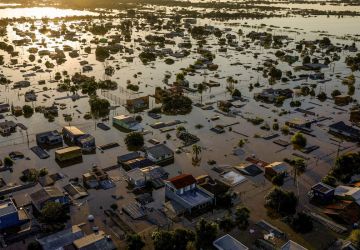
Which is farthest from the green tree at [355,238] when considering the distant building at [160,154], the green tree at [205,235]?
the distant building at [160,154]

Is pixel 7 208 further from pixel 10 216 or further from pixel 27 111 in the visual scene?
pixel 27 111

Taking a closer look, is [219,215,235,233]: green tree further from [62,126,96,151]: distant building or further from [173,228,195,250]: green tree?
[62,126,96,151]: distant building

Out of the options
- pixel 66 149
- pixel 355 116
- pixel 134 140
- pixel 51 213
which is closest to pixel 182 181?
pixel 51 213

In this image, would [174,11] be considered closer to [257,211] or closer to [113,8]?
[113,8]

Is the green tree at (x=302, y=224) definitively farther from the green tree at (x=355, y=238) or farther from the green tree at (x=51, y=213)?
the green tree at (x=51, y=213)

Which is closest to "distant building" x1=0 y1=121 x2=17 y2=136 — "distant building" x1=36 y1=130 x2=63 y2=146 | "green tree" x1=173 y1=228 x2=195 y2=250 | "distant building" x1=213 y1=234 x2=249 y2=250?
"distant building" x1=36 y1=130 x2=63 y2=146

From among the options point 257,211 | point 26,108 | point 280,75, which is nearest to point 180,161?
point 257,211
